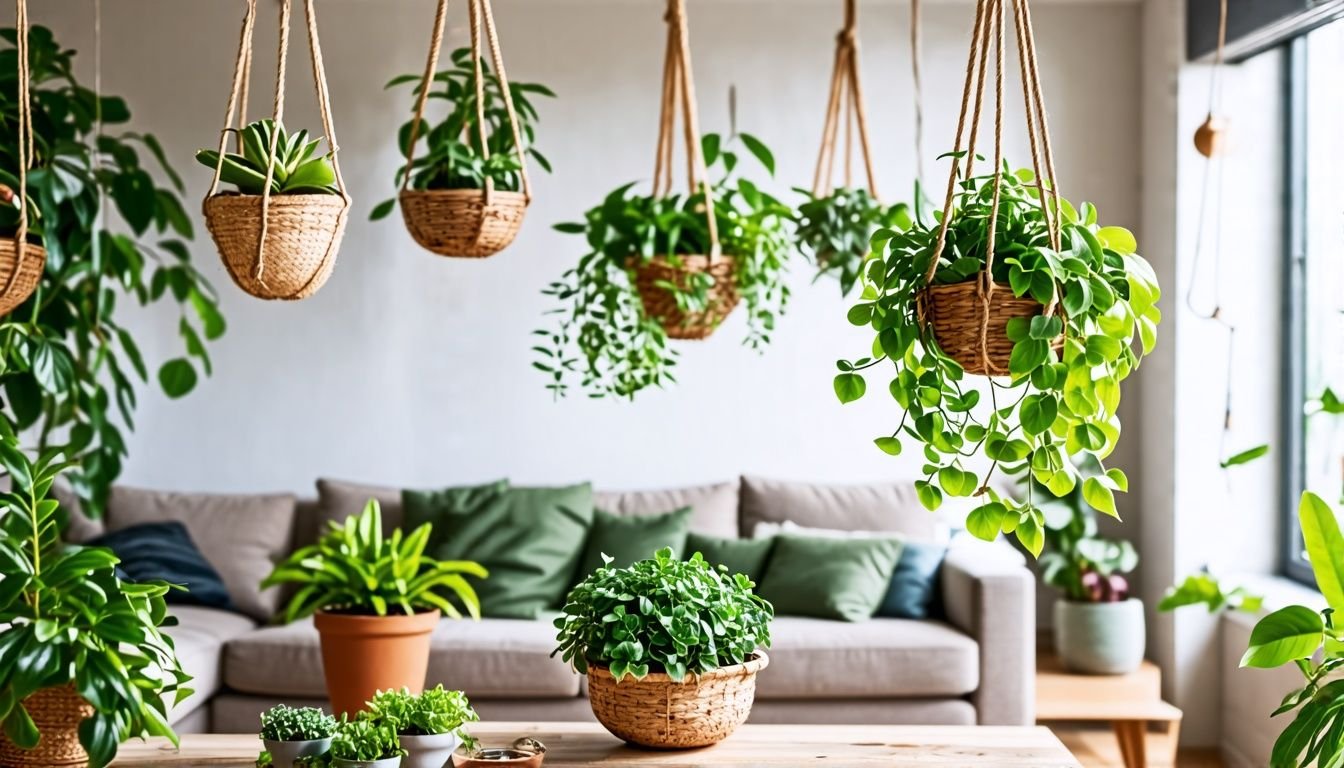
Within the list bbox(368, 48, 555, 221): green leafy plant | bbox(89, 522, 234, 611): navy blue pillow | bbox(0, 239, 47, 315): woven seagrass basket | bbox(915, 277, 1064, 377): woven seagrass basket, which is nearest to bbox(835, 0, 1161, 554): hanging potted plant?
bbox(915, 277, 1064, 377): woven seagrass basket

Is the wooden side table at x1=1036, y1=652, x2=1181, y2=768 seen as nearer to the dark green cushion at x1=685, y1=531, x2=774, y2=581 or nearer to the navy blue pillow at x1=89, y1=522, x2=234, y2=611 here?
the dark green cushion at x1=685, y1=531, x2=774, y2=581

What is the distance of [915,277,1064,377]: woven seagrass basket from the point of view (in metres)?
1.75

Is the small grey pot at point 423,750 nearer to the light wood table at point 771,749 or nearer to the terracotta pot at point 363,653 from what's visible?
the light wood table at point 771,749

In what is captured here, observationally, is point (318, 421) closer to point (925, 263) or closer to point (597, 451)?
point (597, 451)

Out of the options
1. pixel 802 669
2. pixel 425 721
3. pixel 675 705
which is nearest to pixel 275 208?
pixel 425 721

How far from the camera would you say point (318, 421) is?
4.87m

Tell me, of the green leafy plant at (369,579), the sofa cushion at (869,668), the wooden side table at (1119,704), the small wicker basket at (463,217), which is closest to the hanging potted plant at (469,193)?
the small wicker basket at (463,217)

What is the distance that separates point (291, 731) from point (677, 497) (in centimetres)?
265

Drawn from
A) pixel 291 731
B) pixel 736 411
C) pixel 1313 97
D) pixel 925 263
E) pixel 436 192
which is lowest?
pixel 291 731

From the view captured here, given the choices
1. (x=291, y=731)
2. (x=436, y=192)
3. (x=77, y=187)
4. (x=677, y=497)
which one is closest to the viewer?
(x=291, y=731)

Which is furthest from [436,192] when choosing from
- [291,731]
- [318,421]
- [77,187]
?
[318,421]

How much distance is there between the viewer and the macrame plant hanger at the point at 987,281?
172 cm

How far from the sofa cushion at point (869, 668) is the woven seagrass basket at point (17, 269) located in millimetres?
2240

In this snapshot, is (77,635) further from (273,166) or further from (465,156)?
(465,156)
